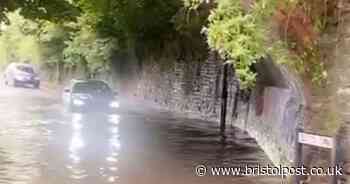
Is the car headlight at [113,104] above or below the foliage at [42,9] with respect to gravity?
below

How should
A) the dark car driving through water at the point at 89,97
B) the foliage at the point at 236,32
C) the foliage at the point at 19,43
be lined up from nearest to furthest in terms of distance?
the foliage at the point at 236,32 → the dark car driving through water at the point at 89,97 → the foliage at the point at 19,43

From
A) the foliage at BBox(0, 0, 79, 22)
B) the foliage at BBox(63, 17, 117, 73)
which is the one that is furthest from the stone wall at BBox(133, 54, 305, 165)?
the foliage at BBox(0, 0, 79, 22)

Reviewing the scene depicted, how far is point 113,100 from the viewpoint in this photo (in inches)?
1110

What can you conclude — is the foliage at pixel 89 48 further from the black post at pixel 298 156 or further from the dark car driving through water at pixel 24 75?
the black post at pixel 298 156

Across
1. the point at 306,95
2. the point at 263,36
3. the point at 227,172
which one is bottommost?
the point at 227,172

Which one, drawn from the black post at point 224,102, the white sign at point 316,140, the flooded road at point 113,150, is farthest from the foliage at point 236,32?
the black post at point 224,102

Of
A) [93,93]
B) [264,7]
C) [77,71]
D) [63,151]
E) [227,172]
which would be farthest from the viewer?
[77,71]

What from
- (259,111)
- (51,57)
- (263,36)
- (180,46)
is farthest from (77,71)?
(263,36)

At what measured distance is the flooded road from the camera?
39.8 ft

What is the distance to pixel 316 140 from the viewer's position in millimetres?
7180

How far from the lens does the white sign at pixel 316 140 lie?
6.89m

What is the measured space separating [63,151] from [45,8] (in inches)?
419

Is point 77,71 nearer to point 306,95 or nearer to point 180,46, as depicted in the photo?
point 180,46

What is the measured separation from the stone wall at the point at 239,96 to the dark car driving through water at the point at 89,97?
3292 millimetres
